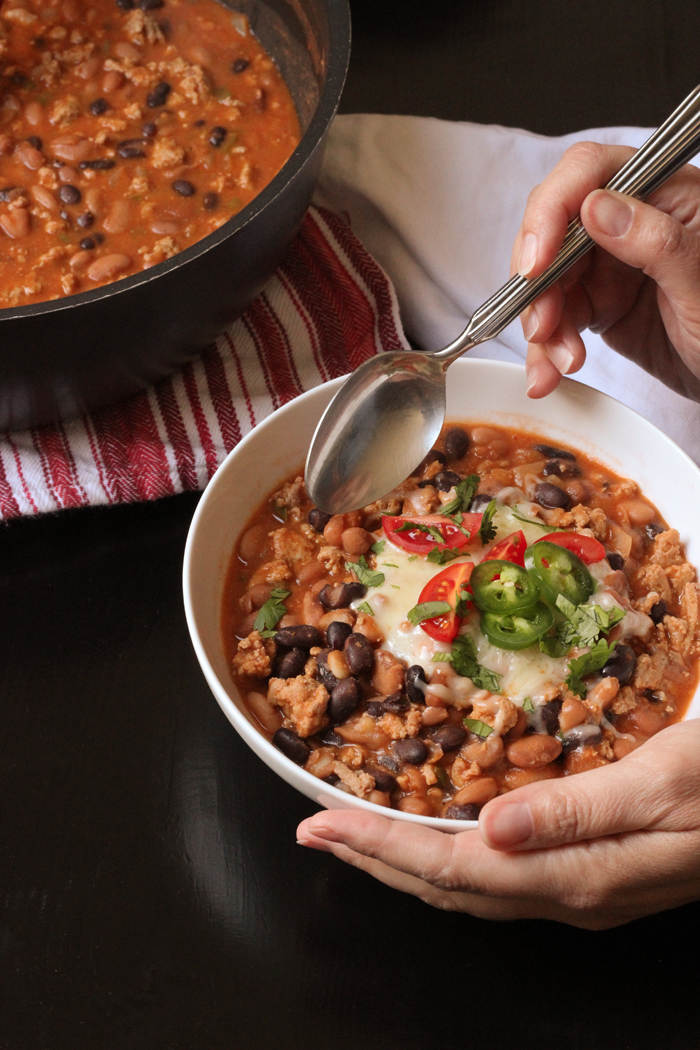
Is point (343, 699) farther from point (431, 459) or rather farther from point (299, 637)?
point (431, 459)

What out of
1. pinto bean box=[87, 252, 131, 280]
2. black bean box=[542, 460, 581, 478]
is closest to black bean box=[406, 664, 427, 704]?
black bean box=[542, 460, 581, 478]

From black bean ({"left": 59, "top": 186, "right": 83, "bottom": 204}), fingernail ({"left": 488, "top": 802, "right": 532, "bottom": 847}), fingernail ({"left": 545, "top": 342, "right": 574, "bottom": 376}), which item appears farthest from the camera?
black bean ({"left": 59, "top": 186, "right": 83, "bottom": 204})

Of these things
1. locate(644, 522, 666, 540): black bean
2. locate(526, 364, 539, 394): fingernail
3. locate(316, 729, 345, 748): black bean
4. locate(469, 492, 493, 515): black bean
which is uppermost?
locate(526, 364, 539, 394): fingernail

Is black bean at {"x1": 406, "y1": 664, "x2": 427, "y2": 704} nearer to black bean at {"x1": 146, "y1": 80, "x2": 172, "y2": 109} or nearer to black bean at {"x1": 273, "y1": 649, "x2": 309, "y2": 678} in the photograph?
black bean at {"x1": 273, "y1": 649, "x2": 309, "y2": 678}

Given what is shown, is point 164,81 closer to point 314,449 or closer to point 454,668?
point 314,449

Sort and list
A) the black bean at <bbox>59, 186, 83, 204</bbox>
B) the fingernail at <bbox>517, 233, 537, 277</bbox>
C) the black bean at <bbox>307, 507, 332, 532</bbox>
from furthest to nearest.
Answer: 1. the black bean at <bbox>59, 186, 83, 204</bbox>
2. the black bean at <bbox>307, 507, 332, 532</bbox>
3. the fingernail at <bbox>517, 233, 537, 277</bbox>

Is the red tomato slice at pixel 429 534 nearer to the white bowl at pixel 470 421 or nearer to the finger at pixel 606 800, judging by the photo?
the white bowl at pixel 470 421
